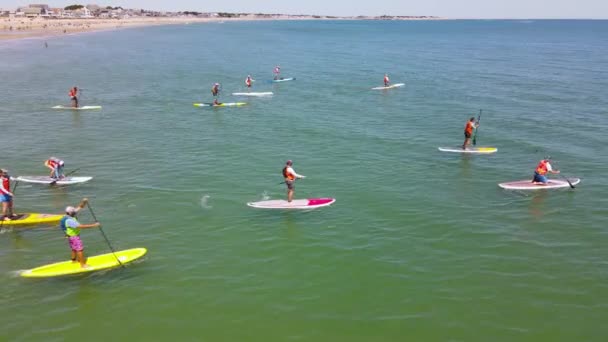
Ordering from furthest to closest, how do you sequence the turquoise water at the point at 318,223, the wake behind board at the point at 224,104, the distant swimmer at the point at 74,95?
1. the wake behind board at the point at 224,104
2. the distant swimmer at the point at 74,95
3. the turquoise water at the point at 318,223

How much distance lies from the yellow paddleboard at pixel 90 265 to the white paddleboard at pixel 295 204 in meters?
6.84

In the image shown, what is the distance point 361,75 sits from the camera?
75.2 metres

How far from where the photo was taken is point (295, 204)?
2453 centimetres

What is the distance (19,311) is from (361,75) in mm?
65097

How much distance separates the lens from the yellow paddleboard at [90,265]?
17.7m

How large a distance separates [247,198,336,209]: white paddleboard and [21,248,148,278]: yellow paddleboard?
684 centimetres

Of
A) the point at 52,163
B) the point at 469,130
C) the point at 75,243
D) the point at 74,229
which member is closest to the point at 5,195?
the point at 52,163

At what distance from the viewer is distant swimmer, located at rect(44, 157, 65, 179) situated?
26.8 meters

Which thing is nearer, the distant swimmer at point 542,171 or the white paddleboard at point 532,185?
the distant swimmer at point 542,171

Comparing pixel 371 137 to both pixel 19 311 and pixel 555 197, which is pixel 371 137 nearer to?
pixel 555 197

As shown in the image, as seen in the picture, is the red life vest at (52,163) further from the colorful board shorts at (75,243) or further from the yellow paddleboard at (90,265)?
the colorful board shorts at (75,243)

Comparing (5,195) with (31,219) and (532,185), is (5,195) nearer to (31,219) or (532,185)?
(31,219)

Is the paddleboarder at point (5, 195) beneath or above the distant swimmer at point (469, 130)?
beneath

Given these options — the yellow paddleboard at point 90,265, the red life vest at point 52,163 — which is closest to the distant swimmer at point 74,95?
the red life vest at point 52,163
